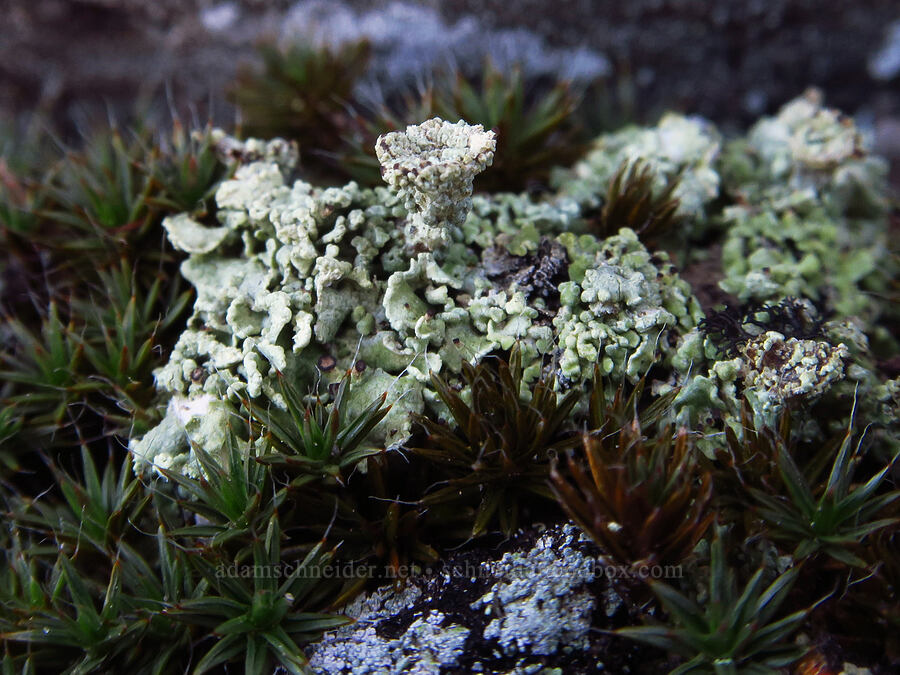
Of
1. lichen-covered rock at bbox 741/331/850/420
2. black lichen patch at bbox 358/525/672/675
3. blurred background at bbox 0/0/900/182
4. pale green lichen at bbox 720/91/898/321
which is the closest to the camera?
black lichen patch at bbox 358/525/672/675

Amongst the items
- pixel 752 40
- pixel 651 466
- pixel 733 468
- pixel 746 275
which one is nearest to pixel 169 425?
pixel 651 466

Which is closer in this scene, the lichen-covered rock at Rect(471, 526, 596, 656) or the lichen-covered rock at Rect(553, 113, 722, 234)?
the lichen-covered rock at Rect(471, 526, 596, 656)

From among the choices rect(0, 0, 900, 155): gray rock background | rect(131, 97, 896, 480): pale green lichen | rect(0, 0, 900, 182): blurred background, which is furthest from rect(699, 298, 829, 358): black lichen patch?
rect(0, 0, 900, 155): gray rock background

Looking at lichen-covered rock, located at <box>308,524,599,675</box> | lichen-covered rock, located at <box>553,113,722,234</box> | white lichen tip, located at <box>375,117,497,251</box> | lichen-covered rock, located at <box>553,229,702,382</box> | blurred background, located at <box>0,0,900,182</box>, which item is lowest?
lichen-covered rock, located at <box>308,524,599,675</box>

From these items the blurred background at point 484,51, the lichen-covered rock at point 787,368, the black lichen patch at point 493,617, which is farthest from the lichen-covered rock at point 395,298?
the blurred background at point 484,51

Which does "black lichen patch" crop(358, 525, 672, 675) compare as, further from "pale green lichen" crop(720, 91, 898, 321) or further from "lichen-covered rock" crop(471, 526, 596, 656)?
"pale green lichen" crop(720, 91, 898, 321)

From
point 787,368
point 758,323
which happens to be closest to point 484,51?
point 758,323
